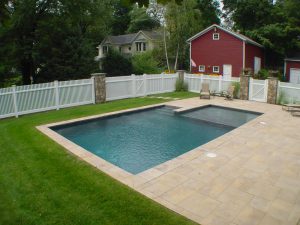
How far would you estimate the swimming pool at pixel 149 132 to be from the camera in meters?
7.92

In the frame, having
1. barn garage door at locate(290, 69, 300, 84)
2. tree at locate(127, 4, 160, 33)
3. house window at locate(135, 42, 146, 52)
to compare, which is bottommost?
barn garage door at locate(290, 69, 300, 84)

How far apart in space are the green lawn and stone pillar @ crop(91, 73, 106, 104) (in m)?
6.25

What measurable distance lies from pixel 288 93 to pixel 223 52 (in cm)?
1113

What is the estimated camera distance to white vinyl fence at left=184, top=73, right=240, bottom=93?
15719 millimetres

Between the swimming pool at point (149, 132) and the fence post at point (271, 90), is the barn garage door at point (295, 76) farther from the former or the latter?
the swimming pool at point (149, 132)

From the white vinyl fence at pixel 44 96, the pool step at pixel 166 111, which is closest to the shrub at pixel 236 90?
the pool step at pixel 166 111

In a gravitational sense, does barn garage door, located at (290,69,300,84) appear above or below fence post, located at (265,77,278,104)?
above

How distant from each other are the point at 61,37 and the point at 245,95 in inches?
480

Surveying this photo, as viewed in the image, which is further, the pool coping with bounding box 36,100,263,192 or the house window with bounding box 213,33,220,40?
the house window with bounding box 213,33,220,40

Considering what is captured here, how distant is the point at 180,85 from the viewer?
1747 cm

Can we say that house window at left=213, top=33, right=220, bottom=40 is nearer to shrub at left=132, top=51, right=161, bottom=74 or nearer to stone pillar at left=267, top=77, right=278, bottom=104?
shrub at left=132, top=51, right=161, bottom=74

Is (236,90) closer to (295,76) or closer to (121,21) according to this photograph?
(295,76)

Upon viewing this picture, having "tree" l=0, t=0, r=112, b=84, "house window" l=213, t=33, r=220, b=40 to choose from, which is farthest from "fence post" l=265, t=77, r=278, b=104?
"tree" l=0, t=0, r=112, b=84

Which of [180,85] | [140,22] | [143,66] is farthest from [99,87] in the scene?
[140,22]
